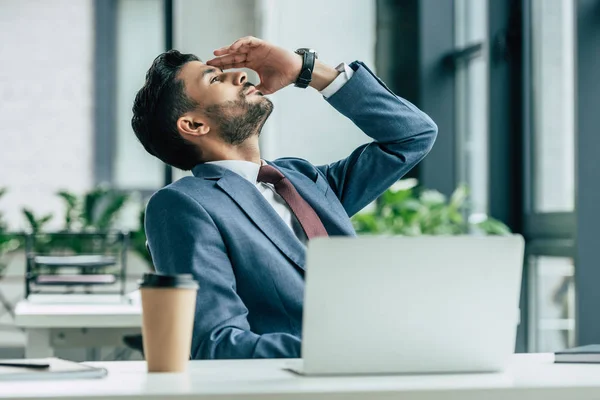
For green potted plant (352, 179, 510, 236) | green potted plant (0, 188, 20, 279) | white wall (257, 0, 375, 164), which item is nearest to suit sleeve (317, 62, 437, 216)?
green potted plant (352, 179, 510, 236)

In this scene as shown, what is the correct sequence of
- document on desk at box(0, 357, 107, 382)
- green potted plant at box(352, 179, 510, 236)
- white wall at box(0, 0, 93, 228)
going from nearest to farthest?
document on desk at box(0, 357, 107, 382), green potted plant at box(352, 179, 510, 236), white wall at box(0, 0, 93, 228)

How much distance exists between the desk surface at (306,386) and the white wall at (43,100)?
5607mm

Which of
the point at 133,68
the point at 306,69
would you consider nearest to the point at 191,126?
the point at 306,69

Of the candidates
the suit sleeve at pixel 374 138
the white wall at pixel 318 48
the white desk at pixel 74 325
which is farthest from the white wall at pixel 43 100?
the suit sleeve at pixel 374 138

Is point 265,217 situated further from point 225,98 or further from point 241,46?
point 241,46

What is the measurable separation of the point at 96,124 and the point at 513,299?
19.0ft

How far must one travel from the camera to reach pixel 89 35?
21.5 ft

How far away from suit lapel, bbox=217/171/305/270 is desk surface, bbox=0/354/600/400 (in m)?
0.56

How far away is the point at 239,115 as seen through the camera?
1.85 m

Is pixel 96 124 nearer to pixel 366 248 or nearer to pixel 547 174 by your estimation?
pixel 547 174

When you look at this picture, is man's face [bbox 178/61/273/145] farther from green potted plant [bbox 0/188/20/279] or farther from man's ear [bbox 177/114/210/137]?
green potted plant [bbox 0/188/20/279]

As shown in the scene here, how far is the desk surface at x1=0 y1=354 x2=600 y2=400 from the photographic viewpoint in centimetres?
92

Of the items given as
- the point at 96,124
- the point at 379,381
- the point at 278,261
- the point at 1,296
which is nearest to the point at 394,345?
the point at 379,381

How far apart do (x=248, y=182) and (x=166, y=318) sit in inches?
27.6
